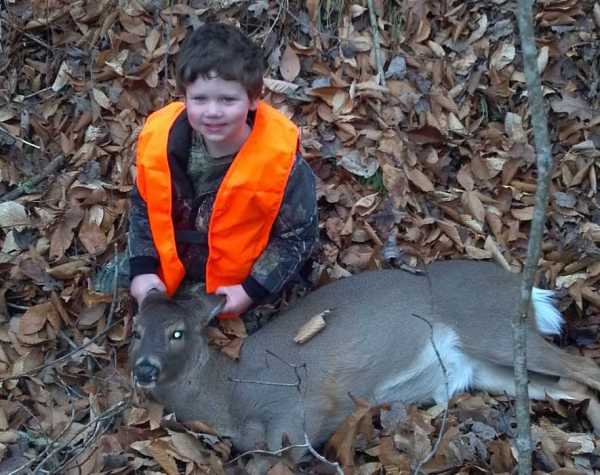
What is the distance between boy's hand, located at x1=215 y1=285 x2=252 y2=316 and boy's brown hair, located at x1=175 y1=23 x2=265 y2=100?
916 millimetres

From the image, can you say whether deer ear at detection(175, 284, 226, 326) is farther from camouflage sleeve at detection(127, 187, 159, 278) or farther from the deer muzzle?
the deer muzzle

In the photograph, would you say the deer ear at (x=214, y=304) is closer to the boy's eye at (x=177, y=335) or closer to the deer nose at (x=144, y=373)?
the boy's eye at (x=177, y=335)

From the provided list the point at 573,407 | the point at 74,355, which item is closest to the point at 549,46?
the point at 573,407

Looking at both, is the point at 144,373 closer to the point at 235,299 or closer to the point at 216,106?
the point at 235,299

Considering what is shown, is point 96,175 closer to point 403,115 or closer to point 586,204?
point 403,115

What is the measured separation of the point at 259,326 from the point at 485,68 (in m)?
2.34

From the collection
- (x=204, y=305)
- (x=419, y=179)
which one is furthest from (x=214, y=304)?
→ (x=419, y=179)

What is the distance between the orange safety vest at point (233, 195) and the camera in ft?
12.7

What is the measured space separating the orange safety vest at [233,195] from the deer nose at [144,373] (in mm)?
612

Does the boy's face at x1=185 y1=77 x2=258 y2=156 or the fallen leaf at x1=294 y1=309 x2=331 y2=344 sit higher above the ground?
the boy's face at x1=185 y1=77 x2=258 y2=156

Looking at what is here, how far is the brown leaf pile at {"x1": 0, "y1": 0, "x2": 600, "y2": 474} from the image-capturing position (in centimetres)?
421

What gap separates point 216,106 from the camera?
12.1 feet

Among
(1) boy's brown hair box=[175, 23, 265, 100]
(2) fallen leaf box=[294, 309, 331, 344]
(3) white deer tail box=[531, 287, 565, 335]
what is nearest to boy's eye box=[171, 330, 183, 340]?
(2) fallen leaf box=[294, 309, 331, 344]

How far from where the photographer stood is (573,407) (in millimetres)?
4117
